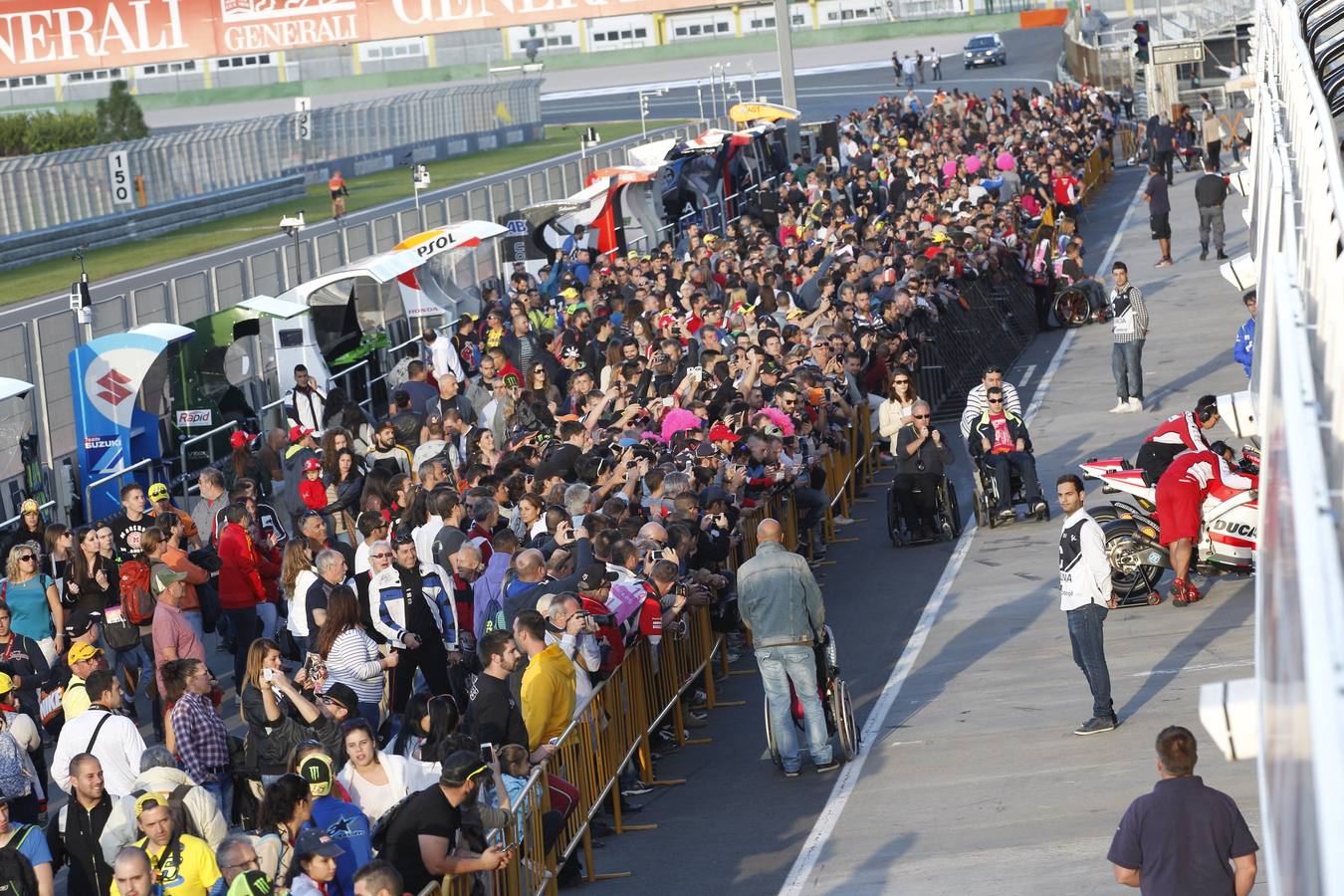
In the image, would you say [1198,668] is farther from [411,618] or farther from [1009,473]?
[411,618]

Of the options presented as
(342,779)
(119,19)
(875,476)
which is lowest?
(875,476)

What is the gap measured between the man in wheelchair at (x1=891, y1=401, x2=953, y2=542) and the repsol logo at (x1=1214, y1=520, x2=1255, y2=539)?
3.62 meters

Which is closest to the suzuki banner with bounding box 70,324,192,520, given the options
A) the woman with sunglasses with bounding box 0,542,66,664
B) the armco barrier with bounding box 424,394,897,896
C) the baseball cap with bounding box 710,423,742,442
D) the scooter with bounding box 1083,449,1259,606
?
the woman with sunglasses with bounding box 0,542,66,664

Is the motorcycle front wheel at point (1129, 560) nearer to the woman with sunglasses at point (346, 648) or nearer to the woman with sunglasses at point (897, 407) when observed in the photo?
the woman with sunglasses at point (897, 407)

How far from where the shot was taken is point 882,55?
97250 mm

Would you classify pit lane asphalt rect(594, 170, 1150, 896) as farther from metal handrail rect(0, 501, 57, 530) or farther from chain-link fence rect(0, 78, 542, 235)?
chain-link fence rect(0, 78, 542, 235)

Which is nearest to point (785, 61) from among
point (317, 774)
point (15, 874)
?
point (317, 774)

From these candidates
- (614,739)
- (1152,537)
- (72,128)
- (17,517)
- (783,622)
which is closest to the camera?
(614,739)

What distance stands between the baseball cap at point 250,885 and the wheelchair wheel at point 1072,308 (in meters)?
22.4

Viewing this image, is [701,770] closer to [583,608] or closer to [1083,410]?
[583,608]

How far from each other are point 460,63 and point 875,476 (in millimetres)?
77070

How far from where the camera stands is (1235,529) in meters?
15.1

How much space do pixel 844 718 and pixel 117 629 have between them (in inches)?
202

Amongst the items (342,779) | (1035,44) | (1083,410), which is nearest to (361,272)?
(1083,410)
